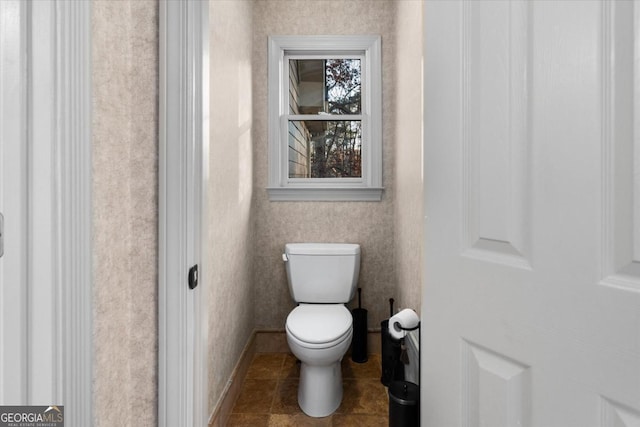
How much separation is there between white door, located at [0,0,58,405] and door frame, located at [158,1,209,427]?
27 cm

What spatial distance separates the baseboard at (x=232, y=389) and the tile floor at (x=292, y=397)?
0.04m

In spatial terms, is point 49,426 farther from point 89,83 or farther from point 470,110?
point 470,110

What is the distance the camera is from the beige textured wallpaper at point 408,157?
1.58 meters

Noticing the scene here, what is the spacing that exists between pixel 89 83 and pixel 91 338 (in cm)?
43

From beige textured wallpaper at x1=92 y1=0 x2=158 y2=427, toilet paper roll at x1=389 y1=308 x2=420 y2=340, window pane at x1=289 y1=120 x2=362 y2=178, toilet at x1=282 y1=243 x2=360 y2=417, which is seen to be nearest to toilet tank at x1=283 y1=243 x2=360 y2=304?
toilet at x1=282 y1=243 x2=360 y2=417

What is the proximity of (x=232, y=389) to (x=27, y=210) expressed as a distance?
1568 mm

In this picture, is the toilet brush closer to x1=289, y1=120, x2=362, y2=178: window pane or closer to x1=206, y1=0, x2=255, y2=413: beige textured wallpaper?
x1=206, y1=0, x2=255, y2=413: beige textured wallpaper

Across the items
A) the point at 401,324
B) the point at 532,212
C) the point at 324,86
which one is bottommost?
the point at 401,324

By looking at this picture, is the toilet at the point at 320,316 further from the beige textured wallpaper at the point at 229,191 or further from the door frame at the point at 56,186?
the door frame at the point at 56,186

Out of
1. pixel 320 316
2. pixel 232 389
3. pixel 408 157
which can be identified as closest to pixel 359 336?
pixel 320 316

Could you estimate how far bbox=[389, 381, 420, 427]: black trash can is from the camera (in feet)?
3.94

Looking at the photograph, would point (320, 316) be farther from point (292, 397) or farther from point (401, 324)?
point (401, 324)

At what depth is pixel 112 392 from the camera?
66cm

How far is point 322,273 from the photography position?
2100 mm
